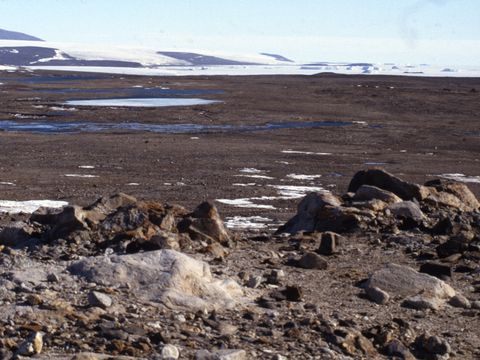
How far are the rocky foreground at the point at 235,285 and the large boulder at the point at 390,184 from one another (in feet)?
2.89

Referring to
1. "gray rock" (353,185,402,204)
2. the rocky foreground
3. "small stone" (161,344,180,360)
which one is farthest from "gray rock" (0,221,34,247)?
"gray rock" (353,185,402,204)

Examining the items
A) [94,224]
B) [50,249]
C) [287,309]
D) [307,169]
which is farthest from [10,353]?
[307,169]

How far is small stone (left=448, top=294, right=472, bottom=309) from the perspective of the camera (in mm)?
7406

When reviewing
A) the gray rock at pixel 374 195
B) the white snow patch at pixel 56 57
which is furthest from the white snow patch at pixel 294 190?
the white snow patch at pixel 56 57

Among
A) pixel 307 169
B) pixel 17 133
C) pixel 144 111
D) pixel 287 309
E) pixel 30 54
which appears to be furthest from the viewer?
pixel 30 54

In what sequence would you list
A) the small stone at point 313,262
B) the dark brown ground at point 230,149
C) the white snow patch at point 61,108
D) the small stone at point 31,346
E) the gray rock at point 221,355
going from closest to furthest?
the small stone at point 31,346 → the gray rock at point 221,355 → the small stone at point 313,262 → the dark brown ground at point 230,149 → the white snow patch at point 61,108

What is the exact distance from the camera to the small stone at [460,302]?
7.41 m

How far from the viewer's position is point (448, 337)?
660 cm

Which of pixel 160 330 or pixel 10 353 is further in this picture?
pixel 160 330

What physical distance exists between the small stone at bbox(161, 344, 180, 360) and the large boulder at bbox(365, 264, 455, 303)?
252 centimetres

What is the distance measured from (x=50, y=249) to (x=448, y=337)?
3.38 metres

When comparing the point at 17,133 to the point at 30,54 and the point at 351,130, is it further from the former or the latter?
the point at 30,54

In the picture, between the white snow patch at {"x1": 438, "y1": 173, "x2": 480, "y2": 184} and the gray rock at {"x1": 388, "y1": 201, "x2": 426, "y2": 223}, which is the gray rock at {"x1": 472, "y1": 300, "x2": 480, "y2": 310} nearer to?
the gray rock at {"x1": 388, "y1": 201, "x2": 426, "y2": 223}

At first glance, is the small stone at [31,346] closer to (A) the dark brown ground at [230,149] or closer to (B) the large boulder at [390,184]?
(B) the large boulder at [390,184]
